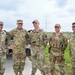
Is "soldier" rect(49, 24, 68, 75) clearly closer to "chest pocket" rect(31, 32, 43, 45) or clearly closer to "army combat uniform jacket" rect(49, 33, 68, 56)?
"army combat uniform jacket" rect(49, 33, 68, 56)

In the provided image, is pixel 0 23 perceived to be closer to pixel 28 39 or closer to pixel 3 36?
pixel 3 36

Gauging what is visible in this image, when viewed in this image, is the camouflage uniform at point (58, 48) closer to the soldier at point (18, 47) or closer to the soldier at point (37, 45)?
the soldier at point (37, 45)

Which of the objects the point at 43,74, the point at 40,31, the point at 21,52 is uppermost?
the point at 40,31

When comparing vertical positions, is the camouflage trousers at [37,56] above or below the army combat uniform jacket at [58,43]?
below

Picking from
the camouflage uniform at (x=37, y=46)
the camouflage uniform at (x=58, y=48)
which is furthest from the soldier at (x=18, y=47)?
the camouflage uniform at (x=58, y=48)

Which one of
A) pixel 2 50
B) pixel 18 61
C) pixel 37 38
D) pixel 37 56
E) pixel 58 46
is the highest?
pixel 37 38

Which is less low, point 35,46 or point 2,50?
point 35,46

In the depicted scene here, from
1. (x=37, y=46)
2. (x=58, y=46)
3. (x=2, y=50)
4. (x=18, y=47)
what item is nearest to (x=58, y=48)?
(x=58, y=46)

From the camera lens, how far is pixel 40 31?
10938 mm

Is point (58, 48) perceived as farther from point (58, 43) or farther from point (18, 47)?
point (18, 47)

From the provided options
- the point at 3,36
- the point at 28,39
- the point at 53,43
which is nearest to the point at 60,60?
the point at 53,43

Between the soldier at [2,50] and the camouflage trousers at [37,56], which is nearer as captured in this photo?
the soldier at [2,50]

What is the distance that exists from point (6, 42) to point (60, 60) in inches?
74.6

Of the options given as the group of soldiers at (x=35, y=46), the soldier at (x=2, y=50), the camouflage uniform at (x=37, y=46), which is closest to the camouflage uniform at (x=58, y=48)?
the group of soldiers at (x=35, y=46)
